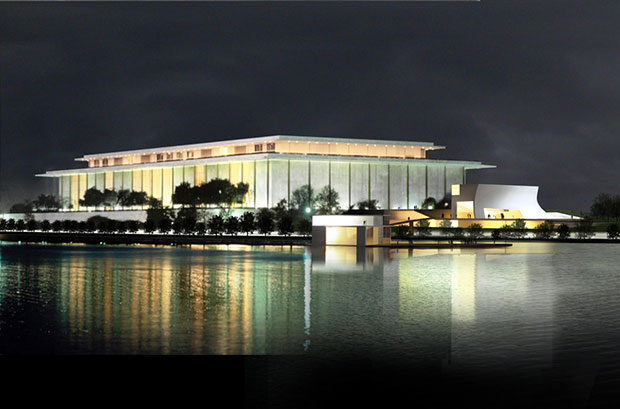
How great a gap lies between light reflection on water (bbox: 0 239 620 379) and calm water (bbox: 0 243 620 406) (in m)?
0.03

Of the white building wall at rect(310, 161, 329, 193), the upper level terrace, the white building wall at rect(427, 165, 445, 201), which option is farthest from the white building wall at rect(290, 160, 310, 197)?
the white building wall at rect(427, 165, 445, 201)

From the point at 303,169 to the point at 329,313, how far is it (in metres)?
69.6

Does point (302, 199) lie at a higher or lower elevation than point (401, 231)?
higher

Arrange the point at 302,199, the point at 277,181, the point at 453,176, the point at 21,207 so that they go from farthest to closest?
1. the point at 21,207
2. the point at 453,176
3. the point at 277,181
4. the point at 302,199

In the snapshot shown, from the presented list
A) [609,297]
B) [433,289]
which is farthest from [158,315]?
[609,297]

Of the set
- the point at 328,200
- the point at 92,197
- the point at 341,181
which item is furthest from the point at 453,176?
the point at 92,197

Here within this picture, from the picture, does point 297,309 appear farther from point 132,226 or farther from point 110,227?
point 110,227

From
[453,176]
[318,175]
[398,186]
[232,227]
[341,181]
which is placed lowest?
[232,227]

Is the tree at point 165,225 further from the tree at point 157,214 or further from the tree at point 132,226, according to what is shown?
the tree at point 157,214

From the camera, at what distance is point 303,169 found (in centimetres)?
8300

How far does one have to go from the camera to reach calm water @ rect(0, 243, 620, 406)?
31.4ft

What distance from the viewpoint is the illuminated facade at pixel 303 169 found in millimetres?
82188

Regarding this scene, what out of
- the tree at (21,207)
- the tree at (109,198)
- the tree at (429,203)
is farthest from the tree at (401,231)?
the tree at (21,207)

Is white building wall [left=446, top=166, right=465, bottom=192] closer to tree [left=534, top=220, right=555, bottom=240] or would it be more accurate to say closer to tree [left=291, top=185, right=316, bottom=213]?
tree [left=291, top=185, right=316, bottom=213]
